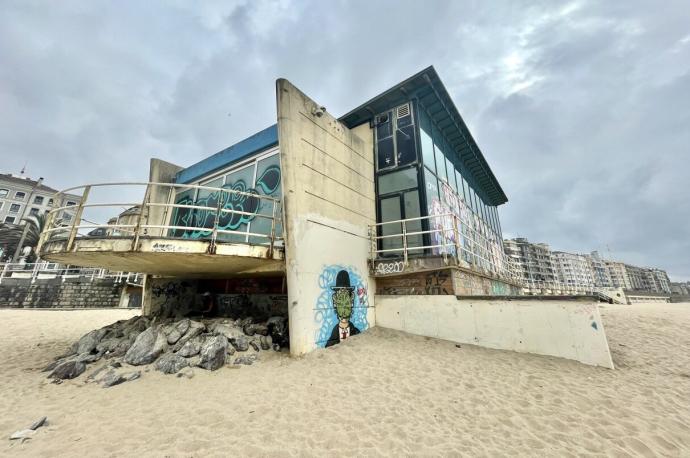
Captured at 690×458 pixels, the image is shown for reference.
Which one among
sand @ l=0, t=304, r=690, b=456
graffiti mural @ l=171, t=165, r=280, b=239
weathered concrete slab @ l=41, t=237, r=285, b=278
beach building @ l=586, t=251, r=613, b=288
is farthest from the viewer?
beach building @ l=586, t=251, r=613, b=288

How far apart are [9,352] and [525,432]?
40.1 ft

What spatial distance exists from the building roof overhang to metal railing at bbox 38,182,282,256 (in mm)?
6027

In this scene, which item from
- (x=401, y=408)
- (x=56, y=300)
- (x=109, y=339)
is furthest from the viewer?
(x=56, y=300)

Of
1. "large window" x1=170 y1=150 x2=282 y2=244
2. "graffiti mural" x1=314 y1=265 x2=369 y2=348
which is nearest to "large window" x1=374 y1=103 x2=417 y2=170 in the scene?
"large window" x1=170 y1=150 x2=282 y2=244

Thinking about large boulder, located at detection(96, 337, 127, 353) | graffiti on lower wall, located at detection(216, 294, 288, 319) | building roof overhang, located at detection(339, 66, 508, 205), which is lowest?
large boulder, located at detection(96, 337, 127, 353)

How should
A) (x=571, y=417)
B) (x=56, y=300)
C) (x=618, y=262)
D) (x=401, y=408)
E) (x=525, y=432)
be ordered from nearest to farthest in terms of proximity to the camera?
1. (x=525, y=432)
2. (x=571, y=417)
3. (x=401, y=408)
4. (x=56, y=300)
5. (x=618, y=262)

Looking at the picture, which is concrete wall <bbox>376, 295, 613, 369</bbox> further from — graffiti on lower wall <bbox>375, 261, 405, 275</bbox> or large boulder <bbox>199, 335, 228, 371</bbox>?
large boulder <bbox>199, 335, 228, 371</bbox>

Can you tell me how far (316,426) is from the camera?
12.3ft

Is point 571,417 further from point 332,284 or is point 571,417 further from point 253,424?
point 332,284

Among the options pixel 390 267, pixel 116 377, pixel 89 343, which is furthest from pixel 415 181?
pixel 89 343

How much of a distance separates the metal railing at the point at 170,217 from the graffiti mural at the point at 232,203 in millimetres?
38

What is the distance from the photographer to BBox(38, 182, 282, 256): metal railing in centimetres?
535

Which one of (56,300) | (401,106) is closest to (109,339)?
(401,106)

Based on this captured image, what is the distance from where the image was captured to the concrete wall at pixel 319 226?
6.53 metres
